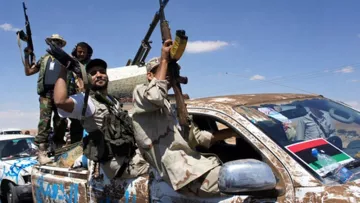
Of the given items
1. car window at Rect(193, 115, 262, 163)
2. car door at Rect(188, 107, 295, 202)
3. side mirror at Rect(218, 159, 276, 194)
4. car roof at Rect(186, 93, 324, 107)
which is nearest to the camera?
side mirror at Rect(218, 159, 276, 194)

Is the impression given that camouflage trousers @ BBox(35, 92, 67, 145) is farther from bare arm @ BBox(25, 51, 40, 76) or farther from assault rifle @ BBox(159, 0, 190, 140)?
assault rifle @ BBox(159, 0, 190, 140)

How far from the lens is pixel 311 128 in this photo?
2.72m

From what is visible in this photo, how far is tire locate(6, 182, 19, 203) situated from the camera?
19.3 ft

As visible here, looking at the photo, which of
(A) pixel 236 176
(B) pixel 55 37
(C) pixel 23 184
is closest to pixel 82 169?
(A) pixel 236 176

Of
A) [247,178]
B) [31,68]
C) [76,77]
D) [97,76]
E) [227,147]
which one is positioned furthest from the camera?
[31,68]

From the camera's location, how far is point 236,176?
1.96 m

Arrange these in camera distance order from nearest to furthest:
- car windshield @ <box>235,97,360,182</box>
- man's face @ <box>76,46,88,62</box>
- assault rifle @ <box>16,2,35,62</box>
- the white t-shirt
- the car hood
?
1. car windshield @ <box>235,97,360,182</box>
2. the white t-shirt
3. man's face @ <box>76,46,88,62</box>
4. assault rifle @ <box>16,2,35,62</box>
5. the car hood

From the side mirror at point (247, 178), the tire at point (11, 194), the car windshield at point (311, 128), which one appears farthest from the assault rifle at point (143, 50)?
the side mirror at point (247, 178)

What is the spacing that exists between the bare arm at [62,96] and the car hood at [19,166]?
3.56 metres

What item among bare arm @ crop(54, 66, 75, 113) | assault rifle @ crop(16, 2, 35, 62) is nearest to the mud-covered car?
bare arm @ crop(54, 66, 75, 113)

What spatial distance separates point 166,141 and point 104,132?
745 mm

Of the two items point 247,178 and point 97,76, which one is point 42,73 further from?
point 247,178

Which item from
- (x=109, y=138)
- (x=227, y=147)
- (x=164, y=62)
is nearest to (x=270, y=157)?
(x=164, y=62)

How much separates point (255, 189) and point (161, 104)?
81 centimetres
